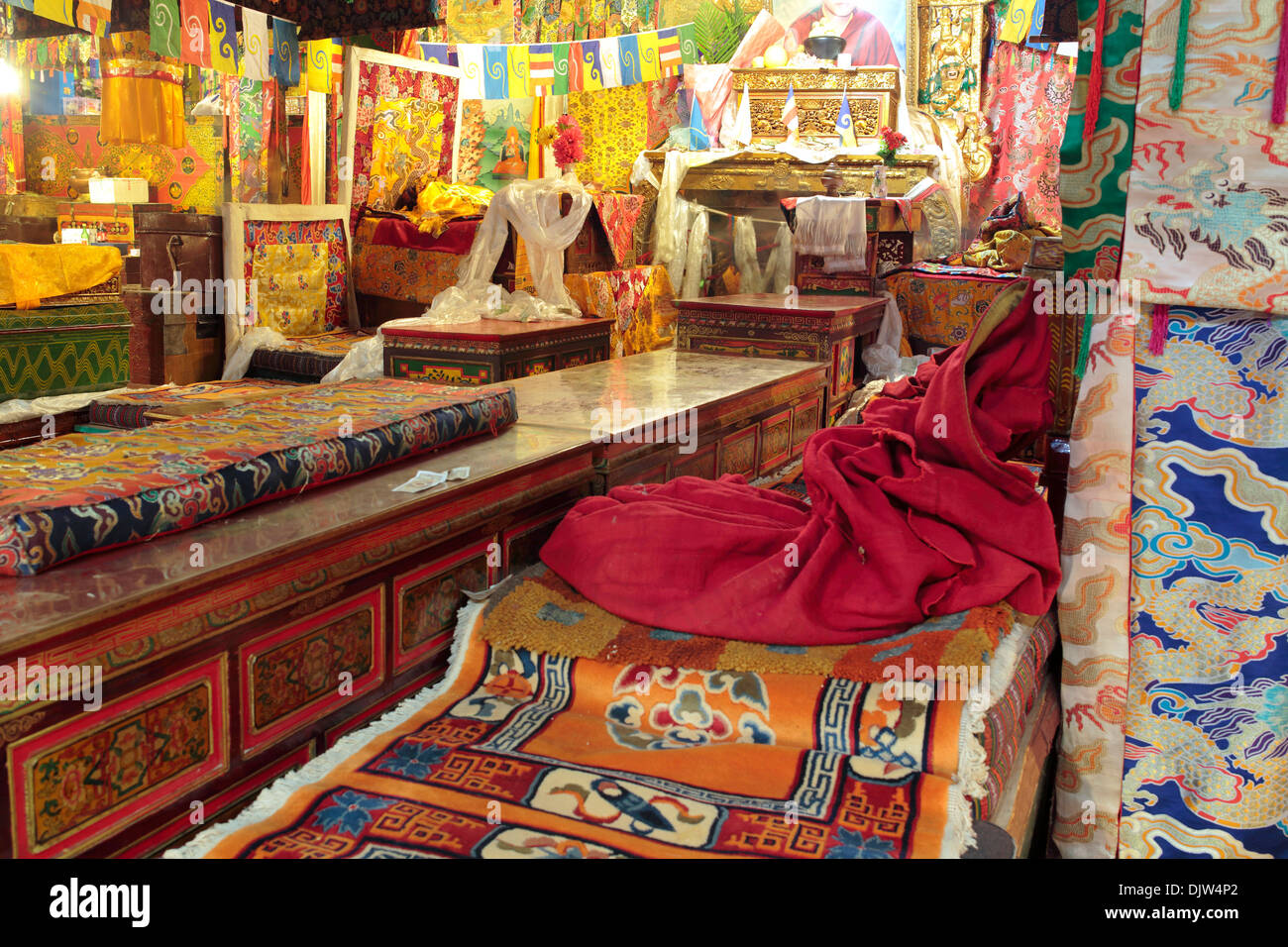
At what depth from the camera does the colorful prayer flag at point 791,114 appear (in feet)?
33.9

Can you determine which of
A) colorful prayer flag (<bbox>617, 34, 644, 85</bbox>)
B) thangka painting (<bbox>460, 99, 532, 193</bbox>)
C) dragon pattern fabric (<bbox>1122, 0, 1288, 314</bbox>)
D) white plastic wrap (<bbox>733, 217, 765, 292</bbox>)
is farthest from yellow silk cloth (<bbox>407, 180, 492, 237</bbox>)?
dragon pattern fabric (<bbox>1122, 0, 1288, 314</bbox>)

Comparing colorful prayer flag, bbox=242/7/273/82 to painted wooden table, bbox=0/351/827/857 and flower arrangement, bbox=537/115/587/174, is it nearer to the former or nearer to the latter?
flower arrangement, bbox=537/115/587/174

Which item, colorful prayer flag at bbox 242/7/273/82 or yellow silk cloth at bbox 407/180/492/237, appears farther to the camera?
yellow silk cloth at bbox 407/180/492/237

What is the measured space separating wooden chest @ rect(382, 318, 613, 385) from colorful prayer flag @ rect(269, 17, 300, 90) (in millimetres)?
2274

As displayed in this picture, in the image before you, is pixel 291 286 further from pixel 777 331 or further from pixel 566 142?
pixel 777 331

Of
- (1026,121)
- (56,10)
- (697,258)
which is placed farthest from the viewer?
(1026,121)

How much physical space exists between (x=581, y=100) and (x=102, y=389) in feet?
22.4

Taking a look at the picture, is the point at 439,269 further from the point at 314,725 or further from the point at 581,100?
the point at 314,725

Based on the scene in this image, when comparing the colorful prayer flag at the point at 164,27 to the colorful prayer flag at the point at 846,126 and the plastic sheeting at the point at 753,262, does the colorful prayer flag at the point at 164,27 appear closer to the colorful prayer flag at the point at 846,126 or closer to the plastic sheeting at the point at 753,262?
the plastic sheeting at the point at 753,262

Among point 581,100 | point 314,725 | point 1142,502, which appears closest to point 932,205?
point 581,100

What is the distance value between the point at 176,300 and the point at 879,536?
5361 millimetres

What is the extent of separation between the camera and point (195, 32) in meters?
5.40

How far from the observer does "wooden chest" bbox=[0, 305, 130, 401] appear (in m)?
5.17

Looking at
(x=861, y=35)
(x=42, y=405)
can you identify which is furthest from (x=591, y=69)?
(x=42, y=405)
